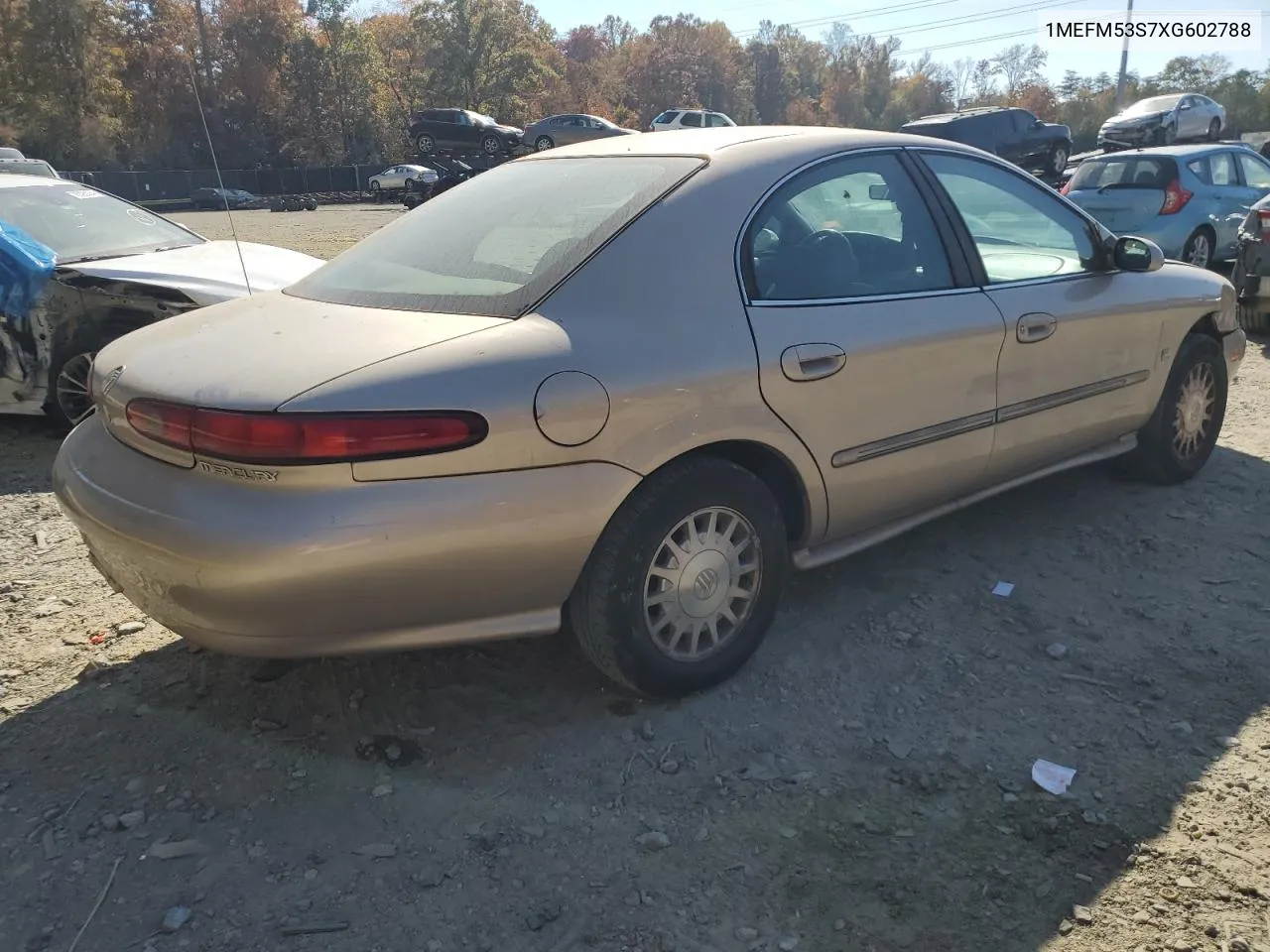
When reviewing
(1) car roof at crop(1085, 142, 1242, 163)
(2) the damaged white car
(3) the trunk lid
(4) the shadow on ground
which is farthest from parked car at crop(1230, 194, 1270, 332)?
(3) the trunk lid

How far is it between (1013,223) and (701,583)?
2.14 m

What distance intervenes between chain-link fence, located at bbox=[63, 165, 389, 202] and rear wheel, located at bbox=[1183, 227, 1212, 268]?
45597 millimetres

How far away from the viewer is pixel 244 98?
6028 cm

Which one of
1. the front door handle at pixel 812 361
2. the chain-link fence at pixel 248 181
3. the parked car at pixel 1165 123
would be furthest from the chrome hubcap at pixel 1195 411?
the chain-link fence at pixel 248 181

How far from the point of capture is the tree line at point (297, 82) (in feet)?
168

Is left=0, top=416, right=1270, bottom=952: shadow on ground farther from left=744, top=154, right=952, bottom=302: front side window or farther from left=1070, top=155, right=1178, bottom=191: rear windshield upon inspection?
left=1070, top=155, right=1178, bottom=191: rear windshield

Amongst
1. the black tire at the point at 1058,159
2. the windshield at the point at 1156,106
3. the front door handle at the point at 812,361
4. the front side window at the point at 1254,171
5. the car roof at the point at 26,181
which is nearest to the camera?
the front door handle at the point at 812,361

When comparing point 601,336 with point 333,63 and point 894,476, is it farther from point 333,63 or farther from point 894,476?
point 333,63

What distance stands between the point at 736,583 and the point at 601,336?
900 millimetres

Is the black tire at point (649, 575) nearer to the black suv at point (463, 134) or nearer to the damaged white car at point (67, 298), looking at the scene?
the damaged white car at point (67, 298)

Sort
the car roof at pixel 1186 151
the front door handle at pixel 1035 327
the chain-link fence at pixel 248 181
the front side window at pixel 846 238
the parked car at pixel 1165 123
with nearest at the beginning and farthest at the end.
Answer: the front side window at pixel 846 238 < the front door handle at pixel 1035 327 < the car roof at pixel 1186 151 < the parked car at pixel 1165 123 < the chain-link fence at pixel 248 181

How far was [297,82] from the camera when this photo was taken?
59.8 metres

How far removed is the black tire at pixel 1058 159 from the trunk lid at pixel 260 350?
24.5m

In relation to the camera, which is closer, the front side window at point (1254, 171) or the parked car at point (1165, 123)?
the front side window at point (1254, 171)
